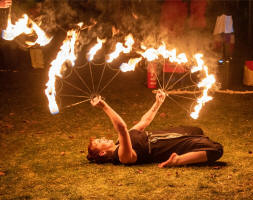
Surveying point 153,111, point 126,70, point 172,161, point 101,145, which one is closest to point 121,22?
point 126,70

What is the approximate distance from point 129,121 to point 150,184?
10.9 ft

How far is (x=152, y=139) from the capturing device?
449 centimetres

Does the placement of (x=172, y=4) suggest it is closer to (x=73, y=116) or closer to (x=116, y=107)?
(x=116, y=107)

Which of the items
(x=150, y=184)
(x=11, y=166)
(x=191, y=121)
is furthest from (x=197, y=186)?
(x=191, y=121)

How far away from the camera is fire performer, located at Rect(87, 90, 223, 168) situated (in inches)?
167

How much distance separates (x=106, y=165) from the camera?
4.64 m

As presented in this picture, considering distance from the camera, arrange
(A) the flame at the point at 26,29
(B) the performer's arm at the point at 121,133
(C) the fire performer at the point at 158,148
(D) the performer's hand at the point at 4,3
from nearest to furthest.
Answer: (B) the performer's arm at the point at 121,133, (C) the fire performer at the point at 158,148, (D) the performer's hand at the point at 4,3, (A) the flame at the point at 26,29

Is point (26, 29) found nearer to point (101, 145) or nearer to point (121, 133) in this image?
point (101, 145)

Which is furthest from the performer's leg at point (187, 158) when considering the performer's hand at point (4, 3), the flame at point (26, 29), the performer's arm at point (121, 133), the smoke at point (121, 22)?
the smoke at point (121, 22)

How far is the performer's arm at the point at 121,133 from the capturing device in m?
3.94

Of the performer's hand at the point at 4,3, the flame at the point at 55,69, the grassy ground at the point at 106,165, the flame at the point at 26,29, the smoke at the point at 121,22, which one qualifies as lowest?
the grassy ground at the point at 106,165

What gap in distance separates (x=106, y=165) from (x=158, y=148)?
0.84m

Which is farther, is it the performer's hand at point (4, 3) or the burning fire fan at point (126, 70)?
the performer's hand at point (4, 3)

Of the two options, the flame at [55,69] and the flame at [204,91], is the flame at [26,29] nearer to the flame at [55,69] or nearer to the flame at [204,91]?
the flame at [55,69]
